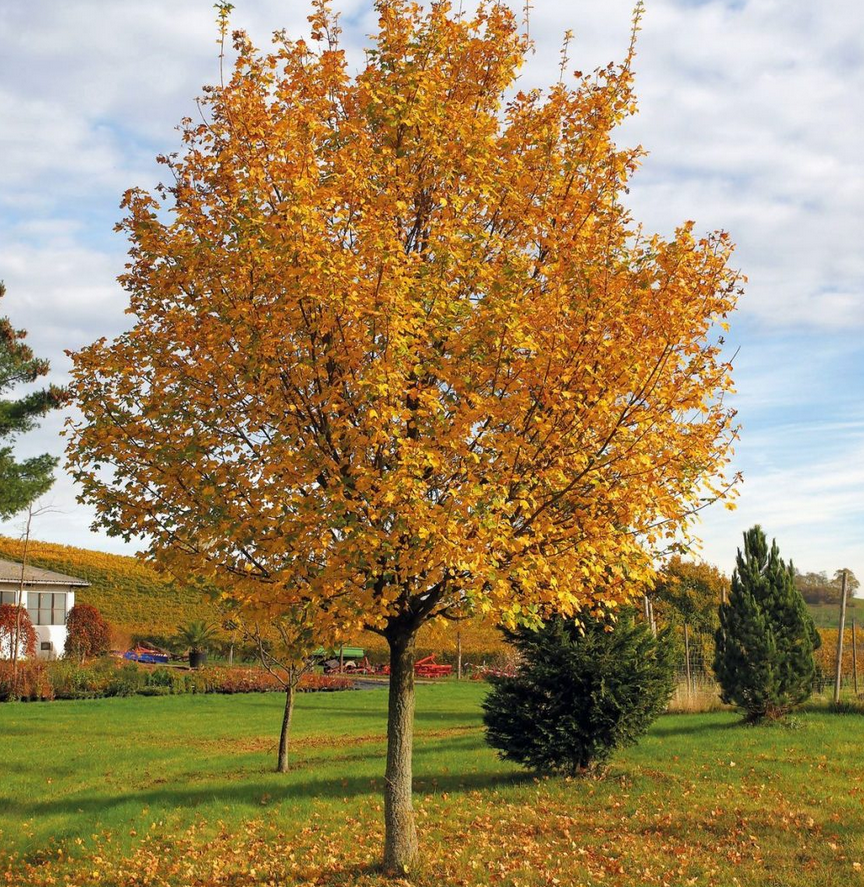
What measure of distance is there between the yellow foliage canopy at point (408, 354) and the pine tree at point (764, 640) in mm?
12755

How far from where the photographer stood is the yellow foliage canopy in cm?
734

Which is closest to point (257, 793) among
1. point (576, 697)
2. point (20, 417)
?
point (576, 697)

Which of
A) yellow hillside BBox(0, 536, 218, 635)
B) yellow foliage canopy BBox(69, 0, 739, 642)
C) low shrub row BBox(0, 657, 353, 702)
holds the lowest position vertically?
low shrub row BBox(0, 657, 353, 702)

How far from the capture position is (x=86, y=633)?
1662 inches

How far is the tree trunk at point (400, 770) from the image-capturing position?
8781 mm

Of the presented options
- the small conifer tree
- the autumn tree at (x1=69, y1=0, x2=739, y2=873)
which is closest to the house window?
the small conifer tree

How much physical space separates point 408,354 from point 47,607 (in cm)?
4385

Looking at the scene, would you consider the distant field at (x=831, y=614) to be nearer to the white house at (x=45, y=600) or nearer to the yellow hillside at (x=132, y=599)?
the yellow hillside at (x=132, y=599)

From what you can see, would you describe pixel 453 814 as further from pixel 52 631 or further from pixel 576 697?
pixel 52 631

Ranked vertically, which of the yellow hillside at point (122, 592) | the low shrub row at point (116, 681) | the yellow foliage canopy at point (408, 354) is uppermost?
the yellow foliage canopy at point (408, 354)

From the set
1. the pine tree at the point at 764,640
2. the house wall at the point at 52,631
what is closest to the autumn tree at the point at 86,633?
the house wall at the point at 52,631

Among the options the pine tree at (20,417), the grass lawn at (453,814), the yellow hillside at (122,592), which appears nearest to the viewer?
the grass lawn at (453,814)

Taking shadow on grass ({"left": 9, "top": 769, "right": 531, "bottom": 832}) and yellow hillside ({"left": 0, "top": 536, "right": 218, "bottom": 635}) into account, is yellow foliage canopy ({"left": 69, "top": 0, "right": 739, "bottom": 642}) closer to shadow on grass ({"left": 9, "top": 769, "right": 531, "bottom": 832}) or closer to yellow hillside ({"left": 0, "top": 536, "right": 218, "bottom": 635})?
shadow on grass ({"left": 9, "top": 769, "right": 531, "bottom": 832})

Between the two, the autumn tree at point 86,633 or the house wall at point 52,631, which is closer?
the autumn tree at point 86,633
